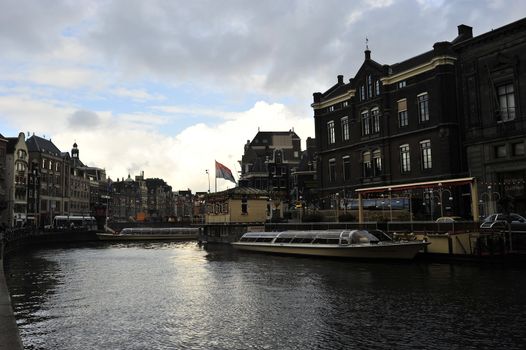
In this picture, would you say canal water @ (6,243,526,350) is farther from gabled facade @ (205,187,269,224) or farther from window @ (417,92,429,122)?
gabled facade @ (205,187,269,224)

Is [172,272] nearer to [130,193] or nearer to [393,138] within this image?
[393,138]

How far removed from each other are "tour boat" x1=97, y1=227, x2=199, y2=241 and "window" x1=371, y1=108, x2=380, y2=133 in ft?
180

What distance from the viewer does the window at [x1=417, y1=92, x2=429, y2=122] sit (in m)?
57.7

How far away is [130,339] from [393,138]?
52770 mm

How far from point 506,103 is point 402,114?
15.7 metres

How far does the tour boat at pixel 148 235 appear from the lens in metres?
101

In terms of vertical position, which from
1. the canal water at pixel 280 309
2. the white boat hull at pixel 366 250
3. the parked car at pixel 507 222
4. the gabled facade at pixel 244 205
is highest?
the gabled facade at pixel 244 205

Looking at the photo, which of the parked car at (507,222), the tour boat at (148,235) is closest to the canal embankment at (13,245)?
the tour boat at (148,235)

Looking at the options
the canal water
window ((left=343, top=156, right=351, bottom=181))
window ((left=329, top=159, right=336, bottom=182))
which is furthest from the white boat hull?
window ((left=329, top=159, right=336, bottom=182))

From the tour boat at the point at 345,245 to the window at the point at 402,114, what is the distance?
2225 centimetres

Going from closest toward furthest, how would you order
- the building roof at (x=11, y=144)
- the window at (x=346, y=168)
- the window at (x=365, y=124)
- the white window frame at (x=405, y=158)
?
the white window frame at (x=405, y=158), the window at (x=365, y=124), the window at (x=346, y=168), the building roof at (x=11, y=144)

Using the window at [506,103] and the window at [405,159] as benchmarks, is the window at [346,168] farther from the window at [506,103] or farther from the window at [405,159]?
the window at [506,103]

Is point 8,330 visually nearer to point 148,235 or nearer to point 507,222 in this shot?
point 507,222

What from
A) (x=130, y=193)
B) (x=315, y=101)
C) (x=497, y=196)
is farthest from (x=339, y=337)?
(x=130, y=193)
